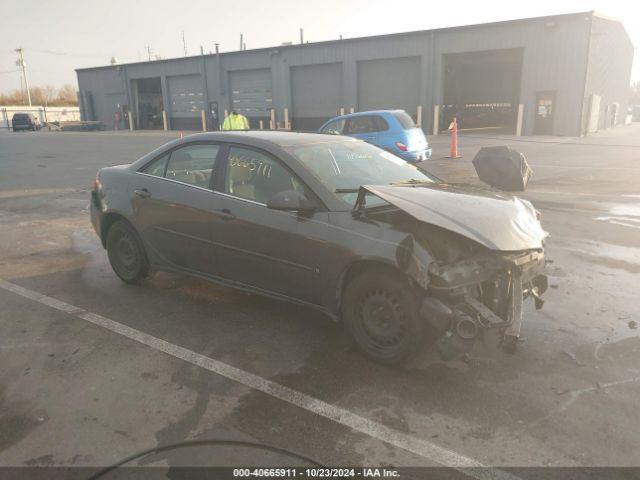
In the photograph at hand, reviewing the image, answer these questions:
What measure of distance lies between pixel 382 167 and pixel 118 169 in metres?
2.91

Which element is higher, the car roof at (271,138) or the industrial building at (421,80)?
the industrial building at (421,80)

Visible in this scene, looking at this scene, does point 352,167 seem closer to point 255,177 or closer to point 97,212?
point 255,177

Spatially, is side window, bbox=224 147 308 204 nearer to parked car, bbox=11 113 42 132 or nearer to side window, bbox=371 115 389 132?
side window, bbox=371 115 389 132

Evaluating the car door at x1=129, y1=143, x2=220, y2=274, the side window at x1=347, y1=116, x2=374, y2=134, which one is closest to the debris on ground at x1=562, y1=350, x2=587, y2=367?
the car door at x1=129, y1=143, x2=220, y2=274

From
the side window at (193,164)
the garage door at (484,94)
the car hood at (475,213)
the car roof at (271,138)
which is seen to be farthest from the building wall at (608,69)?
the side window at (193,164)

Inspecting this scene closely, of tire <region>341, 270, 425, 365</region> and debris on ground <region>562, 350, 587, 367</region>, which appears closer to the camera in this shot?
tire <region>341, 270, 425, 365</region>

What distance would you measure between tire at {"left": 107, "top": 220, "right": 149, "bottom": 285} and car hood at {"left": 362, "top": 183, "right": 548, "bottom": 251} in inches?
109

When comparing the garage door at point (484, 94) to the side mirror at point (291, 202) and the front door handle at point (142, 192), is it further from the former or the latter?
the side mirror at point (291, 202)

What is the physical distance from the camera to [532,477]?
2520 mm

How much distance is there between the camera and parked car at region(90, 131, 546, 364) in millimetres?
3318

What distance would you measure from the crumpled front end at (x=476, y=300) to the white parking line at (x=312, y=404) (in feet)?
2.38

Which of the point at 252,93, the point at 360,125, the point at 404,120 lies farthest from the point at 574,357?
the point at 252,93

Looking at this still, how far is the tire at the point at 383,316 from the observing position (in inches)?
135

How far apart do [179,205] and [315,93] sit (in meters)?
32.1
